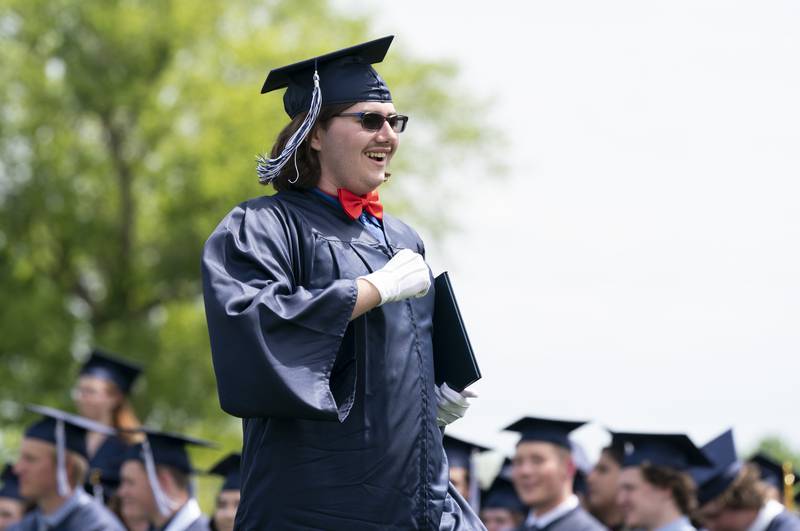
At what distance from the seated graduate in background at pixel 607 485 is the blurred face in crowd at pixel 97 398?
3.93m

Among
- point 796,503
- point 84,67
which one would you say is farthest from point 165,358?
point 796,503

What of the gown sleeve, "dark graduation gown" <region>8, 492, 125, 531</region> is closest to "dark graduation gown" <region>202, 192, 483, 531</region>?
the gown sleeve

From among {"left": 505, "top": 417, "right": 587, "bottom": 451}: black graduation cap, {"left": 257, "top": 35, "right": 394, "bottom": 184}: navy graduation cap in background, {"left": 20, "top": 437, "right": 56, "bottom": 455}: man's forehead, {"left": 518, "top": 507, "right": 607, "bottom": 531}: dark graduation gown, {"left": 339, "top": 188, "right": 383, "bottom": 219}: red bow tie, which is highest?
{"left": 257, "top": 35, "right": 394, "bottom": 184}: navy graduation cap in background

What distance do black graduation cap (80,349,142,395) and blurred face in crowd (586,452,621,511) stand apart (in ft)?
12.6

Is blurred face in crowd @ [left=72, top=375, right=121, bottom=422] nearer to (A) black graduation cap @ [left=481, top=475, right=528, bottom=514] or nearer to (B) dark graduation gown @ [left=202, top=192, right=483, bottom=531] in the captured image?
(A) black graduation cap @ [left=481, top=475, right=528, bottom=514]

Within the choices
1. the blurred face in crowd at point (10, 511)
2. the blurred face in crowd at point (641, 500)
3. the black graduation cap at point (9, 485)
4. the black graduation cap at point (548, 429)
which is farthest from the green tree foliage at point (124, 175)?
the blurred face in crowd at point (641, 500)

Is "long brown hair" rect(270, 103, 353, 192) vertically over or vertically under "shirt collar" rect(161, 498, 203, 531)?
over

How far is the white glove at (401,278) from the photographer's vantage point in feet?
12.5

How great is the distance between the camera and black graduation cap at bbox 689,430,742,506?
9.46 m

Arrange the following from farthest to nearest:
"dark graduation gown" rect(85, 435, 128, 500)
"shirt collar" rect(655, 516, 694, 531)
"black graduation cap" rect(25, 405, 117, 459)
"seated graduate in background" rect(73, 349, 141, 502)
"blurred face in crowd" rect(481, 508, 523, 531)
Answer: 1. "seated graduate in background" rect(73, 349, 141, 502)
2. "dark graduation gown" rect(85, 435, 128, 500)
3. "blurred face in crowd" rect(481, 508, 523, 531)
4. "black graduation cap" rect(25, 405, 117, 459)
5. "shirt collar" rect(655, 516, 694, 531)

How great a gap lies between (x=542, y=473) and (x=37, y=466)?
3325 millimetres

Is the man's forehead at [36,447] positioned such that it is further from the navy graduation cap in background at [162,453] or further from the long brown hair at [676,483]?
the long brown hair at [676,483]

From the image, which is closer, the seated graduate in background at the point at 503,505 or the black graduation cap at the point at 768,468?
the seated graduate in background at the point at 503,505

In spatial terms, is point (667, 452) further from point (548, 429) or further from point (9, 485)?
point (9, 485)
